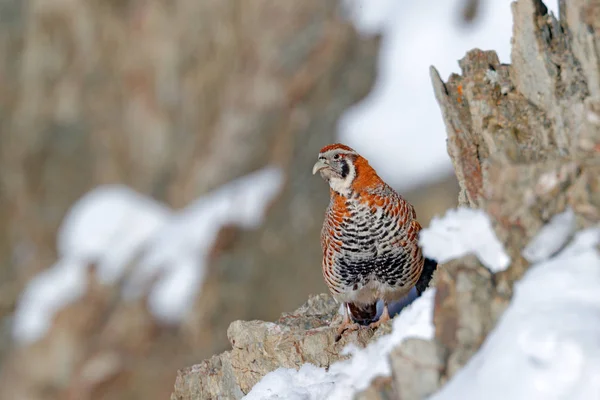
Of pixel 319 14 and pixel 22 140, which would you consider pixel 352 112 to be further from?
pixel 22 140

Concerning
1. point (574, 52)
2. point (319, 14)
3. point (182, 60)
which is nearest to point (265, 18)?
point (319, 14)

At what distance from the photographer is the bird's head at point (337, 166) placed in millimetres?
8961

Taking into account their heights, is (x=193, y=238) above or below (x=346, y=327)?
above

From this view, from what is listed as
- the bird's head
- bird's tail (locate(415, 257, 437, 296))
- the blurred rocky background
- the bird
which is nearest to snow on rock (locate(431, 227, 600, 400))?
the bird

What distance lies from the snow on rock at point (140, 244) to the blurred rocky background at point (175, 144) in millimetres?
160

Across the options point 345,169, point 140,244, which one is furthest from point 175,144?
point 345,169

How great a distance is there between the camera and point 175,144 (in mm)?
33500

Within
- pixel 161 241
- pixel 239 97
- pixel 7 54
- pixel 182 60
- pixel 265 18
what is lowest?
Result: pixel 161 241

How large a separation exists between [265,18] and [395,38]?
556cm

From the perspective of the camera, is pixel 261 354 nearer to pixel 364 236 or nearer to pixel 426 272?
pixel 364 236

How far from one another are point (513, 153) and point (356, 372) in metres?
2.39

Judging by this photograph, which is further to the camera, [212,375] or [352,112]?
[352,112]

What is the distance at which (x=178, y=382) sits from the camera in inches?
395

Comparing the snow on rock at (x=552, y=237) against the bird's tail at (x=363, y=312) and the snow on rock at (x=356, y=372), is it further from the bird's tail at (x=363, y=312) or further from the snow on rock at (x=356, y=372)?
the bird's tail at (x=363, y=312)
